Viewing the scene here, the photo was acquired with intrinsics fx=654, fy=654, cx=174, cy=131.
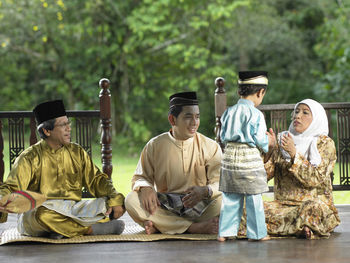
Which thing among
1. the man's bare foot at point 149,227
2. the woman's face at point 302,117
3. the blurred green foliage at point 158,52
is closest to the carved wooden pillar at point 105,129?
the man's bare foot at point 149,227

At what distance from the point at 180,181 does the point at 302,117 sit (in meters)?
0.98

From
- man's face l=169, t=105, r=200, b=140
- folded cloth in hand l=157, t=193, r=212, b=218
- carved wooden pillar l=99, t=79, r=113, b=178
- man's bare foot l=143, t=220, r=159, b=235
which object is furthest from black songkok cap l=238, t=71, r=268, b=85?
carved wooden pillar l=99, t=79, r=113, b=178

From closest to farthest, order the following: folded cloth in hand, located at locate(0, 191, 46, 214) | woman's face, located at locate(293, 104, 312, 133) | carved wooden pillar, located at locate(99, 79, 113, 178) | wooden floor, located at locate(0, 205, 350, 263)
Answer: wooden floor, located at locate(0, 205, 350, 263) → folded cloth in hand, located at locate(0, 191, 46, 214) → woman's face, located at locate(293, 104, 312, 133) → carved wooden pillar, located at locate(99, 79, 113, 178)

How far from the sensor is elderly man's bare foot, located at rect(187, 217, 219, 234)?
4.57m

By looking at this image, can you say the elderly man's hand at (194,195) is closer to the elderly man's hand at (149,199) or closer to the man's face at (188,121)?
the elderly man's hand at (149,199)

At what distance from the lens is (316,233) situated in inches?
173

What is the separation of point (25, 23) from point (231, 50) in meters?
4.40

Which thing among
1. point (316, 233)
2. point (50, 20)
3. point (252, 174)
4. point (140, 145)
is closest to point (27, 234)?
point (252, 174)

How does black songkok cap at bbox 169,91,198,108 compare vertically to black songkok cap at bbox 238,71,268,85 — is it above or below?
below

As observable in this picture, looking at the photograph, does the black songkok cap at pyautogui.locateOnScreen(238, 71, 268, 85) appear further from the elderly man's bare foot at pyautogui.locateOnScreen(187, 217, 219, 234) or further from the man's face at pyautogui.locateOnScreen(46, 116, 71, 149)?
the man's face at pyautogui.locateOnScreen(46, 116, 71, 149)

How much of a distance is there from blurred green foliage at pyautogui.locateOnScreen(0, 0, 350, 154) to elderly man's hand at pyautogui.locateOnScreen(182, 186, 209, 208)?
756 centimetres

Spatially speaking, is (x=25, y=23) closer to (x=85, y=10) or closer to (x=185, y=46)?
(x=85, y=10)

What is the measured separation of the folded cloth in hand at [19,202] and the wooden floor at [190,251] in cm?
26

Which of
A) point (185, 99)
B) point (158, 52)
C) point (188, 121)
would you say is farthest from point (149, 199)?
point (158, 52)
